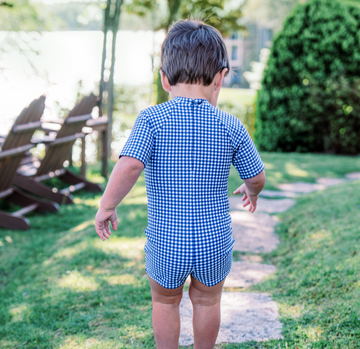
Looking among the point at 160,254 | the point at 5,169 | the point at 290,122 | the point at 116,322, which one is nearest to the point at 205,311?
the point at 160,254

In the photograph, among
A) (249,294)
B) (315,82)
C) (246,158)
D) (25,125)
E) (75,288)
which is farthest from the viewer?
(315,82)

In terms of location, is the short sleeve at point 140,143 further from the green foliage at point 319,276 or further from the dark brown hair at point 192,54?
the green foliage at point 319,276

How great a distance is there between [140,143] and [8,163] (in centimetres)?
318

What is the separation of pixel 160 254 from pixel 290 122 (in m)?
7.92

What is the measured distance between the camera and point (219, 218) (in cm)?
150

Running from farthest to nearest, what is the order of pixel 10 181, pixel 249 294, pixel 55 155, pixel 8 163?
pixel 55 155 → pixel 10 181 → pixel 8 163 → pixel 249 294

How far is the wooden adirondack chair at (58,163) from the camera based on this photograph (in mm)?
4762

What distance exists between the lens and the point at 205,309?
1573 millimetres

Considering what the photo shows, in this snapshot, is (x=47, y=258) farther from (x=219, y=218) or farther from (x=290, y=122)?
(x=290, y=122)

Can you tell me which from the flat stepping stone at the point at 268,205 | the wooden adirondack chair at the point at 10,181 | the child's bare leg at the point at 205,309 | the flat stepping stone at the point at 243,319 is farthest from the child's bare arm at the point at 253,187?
the wooden adirondack chair at the point at 10,181

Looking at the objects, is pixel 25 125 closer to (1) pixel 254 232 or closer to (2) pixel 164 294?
(1) pixel 254 232

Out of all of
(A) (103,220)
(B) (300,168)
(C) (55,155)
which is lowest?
(B) (300,168)

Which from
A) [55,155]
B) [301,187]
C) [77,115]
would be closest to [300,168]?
[301,187]

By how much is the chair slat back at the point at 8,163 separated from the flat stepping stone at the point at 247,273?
8.49 ft
